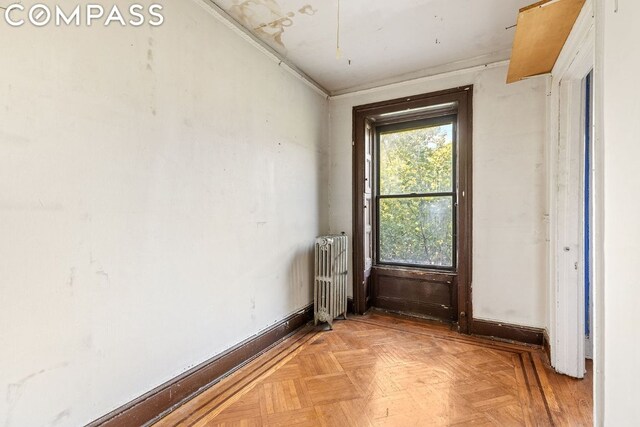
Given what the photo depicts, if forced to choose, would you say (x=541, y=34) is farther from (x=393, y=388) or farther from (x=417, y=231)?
(x=393, y=388)

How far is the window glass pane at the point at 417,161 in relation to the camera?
10.9 ft

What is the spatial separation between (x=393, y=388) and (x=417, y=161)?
2.41 metres

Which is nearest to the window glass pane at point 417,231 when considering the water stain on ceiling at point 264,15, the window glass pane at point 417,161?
the window glass pane at point 417,161

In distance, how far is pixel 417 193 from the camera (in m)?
3.46

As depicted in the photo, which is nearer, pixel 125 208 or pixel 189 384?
pixel 125 208

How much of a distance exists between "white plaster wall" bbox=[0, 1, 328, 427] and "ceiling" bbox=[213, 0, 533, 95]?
12.6 inches

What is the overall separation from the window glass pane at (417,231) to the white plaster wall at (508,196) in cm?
40

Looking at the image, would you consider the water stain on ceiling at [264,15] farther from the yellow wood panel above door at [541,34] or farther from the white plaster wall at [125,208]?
the yellow wood panel above door at [541,34]

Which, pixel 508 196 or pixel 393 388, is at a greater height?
pixel 508 196

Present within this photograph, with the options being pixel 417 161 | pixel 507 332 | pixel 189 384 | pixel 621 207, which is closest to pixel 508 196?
pixel 417 161

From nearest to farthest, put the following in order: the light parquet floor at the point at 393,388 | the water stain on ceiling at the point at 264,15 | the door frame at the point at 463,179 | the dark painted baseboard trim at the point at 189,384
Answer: the dark painted baseboard trim at the point at 189,384
the light parquet floor at the point at 393,388
the water stain on ceiling at the point at 264,15
the door frame at the point at 463,179

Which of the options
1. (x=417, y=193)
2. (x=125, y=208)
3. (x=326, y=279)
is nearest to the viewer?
(x=125, y=208)

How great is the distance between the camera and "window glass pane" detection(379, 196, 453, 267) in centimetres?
Result: 333

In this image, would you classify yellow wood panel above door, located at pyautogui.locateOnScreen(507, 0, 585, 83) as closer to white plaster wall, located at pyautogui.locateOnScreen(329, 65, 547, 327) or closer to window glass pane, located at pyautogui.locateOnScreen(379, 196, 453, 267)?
white plaster wall, located at pyautogui.locateOnScreen(329, 65, 547, 327)
